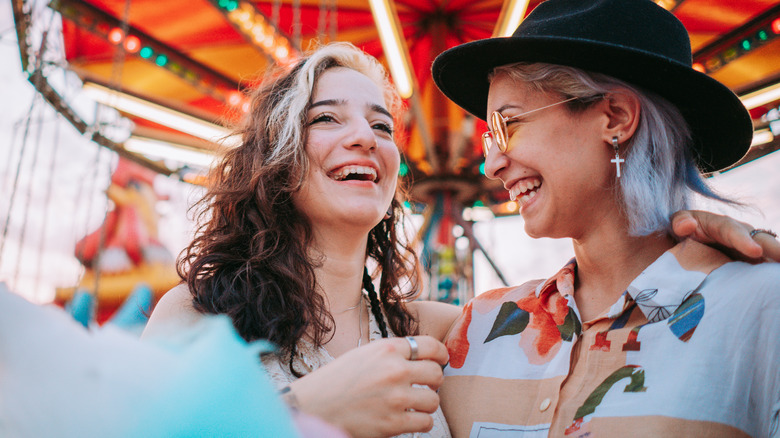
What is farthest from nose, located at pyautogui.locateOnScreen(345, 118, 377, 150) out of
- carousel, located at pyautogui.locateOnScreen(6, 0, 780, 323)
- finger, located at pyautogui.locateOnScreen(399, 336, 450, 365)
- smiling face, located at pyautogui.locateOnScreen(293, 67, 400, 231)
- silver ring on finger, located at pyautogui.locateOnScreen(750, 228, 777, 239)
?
carousel, located at pyautogui.locateOnScreen(6, 0, 780, 323)

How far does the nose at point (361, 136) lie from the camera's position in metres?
1.76

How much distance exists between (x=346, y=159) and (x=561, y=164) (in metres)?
0.65

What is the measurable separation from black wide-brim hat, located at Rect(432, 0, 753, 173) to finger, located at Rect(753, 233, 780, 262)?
1.52ft

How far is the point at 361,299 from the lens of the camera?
1.92 metres

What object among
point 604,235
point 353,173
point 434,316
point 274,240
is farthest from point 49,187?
point 604,235

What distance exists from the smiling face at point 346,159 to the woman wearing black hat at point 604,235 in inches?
14.1

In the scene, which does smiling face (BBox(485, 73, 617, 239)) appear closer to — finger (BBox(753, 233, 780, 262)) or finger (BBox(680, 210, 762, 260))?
finger (BBox(680, 210, 762, 260))

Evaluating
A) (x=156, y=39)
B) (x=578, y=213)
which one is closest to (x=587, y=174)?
(x=578, y=213)

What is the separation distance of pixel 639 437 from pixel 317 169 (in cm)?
116

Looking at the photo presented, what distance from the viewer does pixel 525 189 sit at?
166cm

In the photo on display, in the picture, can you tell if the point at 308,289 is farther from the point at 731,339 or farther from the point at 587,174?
the point at 731,339

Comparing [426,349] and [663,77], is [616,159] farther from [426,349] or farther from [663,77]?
[426,349]

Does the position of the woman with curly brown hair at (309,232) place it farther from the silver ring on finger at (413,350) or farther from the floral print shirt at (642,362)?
the silver ring on finger at (413,350)

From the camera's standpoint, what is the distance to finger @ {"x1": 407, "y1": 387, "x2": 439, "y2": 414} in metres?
1.11
